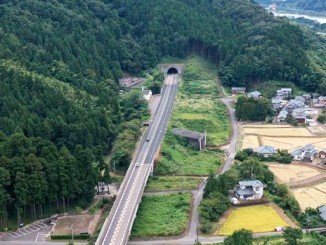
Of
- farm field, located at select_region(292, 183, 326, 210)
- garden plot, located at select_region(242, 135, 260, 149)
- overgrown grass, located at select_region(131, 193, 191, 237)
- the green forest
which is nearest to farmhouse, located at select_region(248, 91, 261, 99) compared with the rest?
the green forest

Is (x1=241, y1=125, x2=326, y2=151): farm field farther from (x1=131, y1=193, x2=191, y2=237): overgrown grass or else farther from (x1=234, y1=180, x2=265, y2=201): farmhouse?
(x1=131, y1=193, x2=191, y2=237): overgrown grass

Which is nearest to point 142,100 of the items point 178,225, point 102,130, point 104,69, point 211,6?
point 104,69

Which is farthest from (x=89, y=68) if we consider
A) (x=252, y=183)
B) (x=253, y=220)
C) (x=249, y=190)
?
(x=253, y=220)

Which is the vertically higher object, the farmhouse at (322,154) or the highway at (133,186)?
the highway at (133,186)

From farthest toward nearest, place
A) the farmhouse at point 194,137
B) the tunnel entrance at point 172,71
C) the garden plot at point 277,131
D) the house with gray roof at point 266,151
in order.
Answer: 1. the tunnel entrance at point 172,71
2. the garden plot at point 277,131
3. the farmhouse at point 194,137
4. the house with gray roof at point 266,151

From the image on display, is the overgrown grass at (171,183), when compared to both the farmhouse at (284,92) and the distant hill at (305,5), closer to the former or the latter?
the farmhouse at (284,92)

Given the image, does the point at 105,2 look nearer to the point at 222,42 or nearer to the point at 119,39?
the point at 119,39

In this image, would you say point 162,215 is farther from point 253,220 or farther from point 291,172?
point 291,172

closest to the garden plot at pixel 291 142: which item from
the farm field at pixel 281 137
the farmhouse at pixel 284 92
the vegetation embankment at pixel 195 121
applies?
the farm field at pixel 281 137
